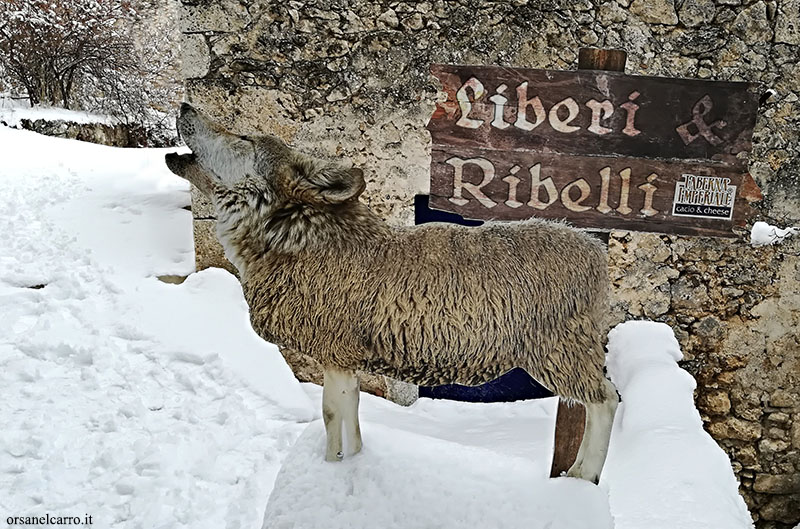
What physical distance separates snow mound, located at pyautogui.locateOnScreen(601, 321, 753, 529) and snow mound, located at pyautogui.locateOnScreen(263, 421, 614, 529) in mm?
150

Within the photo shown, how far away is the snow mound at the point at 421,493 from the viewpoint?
1671 millimetres

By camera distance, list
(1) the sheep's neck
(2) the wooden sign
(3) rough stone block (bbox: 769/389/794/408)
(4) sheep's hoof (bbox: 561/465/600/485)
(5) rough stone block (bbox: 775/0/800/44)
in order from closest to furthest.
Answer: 1. (1) the sheep's neck
2. (4) sheep's hoof (bbox: 561/465/600/485)
3. (2) the wooden sign
4. (5) rough stone block (bbox: 775/0/800/44)
5. (3) rough stone block (bbox: 769/389/794/408)

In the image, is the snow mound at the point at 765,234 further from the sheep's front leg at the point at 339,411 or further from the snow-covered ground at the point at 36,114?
the snow-covered ground at the point at 36,114

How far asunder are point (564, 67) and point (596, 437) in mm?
1800

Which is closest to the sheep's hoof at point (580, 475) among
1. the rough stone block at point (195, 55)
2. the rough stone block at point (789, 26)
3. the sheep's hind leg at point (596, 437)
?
the sheep's hind leg at point (596, 437)

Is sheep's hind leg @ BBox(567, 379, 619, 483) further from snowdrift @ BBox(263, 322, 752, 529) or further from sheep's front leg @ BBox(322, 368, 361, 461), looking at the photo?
sheep's front leg @ BBox(322, 368, 361, 461)

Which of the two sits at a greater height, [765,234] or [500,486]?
[765,234]

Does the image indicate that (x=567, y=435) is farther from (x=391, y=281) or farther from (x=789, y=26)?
(x=789, y=26)

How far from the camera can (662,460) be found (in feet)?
6.27

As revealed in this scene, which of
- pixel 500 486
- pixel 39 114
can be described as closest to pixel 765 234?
pixel 500 486

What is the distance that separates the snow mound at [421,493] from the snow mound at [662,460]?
0.15 m

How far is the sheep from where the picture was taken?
1607 mm

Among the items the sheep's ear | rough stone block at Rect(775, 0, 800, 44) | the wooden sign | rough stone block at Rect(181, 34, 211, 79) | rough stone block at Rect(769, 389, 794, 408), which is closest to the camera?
the sheep's ear

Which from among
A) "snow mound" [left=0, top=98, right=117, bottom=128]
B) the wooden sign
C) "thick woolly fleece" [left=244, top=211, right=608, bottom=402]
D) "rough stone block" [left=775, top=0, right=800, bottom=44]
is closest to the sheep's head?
"thick woolly fleece" [left=244, top=211, right=608, bottom=402]
